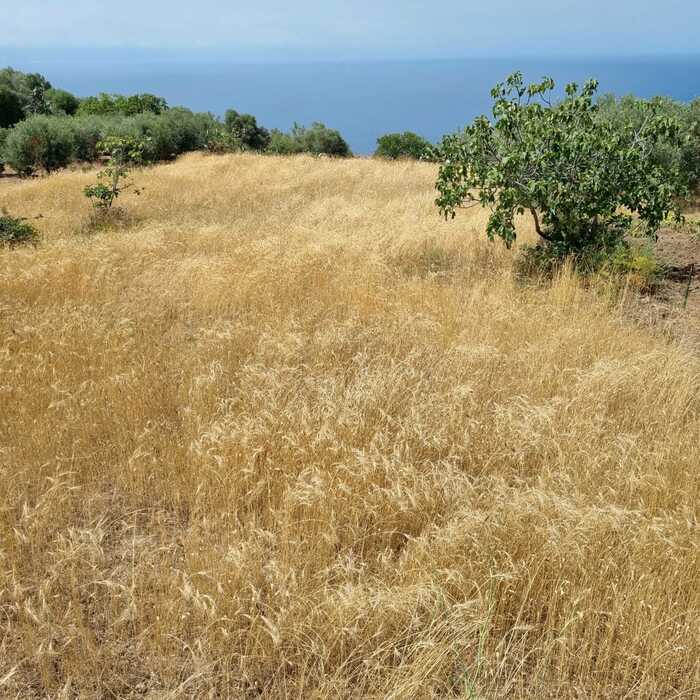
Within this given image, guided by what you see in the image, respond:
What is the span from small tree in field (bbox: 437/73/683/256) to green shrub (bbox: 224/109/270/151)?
21.4 metres

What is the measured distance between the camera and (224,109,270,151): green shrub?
1072 inches

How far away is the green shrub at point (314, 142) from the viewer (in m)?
27.3

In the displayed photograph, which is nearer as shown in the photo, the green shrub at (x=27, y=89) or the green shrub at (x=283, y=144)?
the green shrub at (x=283, y=144)

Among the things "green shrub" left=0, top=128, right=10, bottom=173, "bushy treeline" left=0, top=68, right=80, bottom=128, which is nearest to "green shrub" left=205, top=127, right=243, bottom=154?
"green shrub" left=0, top=128, right=10, bottom=173

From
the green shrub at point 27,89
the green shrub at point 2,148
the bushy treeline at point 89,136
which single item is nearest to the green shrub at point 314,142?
the bushy treeline at point 89,136

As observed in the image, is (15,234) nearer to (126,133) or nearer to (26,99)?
(126,133)

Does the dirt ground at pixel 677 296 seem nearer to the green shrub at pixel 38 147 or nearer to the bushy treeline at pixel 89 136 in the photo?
the bushy treeline at pixel 89 136

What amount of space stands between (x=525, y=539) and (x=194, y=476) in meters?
1.76

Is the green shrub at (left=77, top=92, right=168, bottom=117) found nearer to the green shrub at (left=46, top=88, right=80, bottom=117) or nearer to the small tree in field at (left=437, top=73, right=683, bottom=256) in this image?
the green shrub at (left=46, top=88, right=80, bottom=117)

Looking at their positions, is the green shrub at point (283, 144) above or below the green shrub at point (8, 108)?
below

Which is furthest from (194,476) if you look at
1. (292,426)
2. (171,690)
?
(171,690)

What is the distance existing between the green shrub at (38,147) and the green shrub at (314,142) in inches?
352

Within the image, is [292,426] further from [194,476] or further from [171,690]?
[171,690]

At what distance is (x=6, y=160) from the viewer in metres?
19.8
